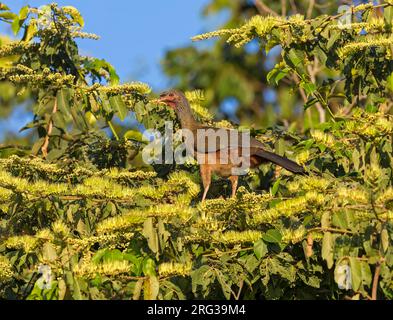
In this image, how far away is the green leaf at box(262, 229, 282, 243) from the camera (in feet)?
16.7

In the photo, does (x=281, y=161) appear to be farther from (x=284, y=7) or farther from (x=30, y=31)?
(x=284, y=7)

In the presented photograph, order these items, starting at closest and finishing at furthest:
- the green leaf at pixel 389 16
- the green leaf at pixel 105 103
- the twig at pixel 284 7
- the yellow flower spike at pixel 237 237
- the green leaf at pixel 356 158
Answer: the yellow flower spike at pixel 237 237 → the green leaf at pixel 356 158 → the green leaf at pixel 389 16 → the green leaf at pixel 105 103 → the twig at pixel 284 7

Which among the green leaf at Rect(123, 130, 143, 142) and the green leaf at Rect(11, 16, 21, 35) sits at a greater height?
the green leaf at Rect(11, 16, 21, 35)

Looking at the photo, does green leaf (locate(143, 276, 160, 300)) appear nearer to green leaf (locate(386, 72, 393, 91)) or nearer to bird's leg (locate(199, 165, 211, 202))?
bird's leg (locate(199, 165, 211, 202))

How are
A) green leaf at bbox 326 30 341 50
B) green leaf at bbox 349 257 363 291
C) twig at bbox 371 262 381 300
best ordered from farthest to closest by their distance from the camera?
1. green leaf at bbox 326 30 341 50
2. twig at bbox 371 262 381 300
3. green leaf at bbox 349 257 363 291

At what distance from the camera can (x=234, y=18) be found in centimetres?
1270

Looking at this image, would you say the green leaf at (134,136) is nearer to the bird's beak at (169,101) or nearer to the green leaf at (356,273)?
the bird's beak at (169,101)

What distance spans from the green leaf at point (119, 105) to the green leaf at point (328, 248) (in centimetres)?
235

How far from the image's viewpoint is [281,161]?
7043 mm

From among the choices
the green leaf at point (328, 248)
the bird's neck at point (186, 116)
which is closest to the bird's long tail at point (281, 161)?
the bird's neck at point (186, 116)

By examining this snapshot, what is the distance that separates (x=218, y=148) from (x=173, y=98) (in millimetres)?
653

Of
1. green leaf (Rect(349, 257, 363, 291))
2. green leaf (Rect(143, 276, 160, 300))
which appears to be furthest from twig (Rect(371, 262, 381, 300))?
green leaf (Rect(143, 276, 160, 300))

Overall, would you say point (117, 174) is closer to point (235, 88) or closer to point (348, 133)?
point (348, 133)

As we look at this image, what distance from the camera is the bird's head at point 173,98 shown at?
7953 millimetres
